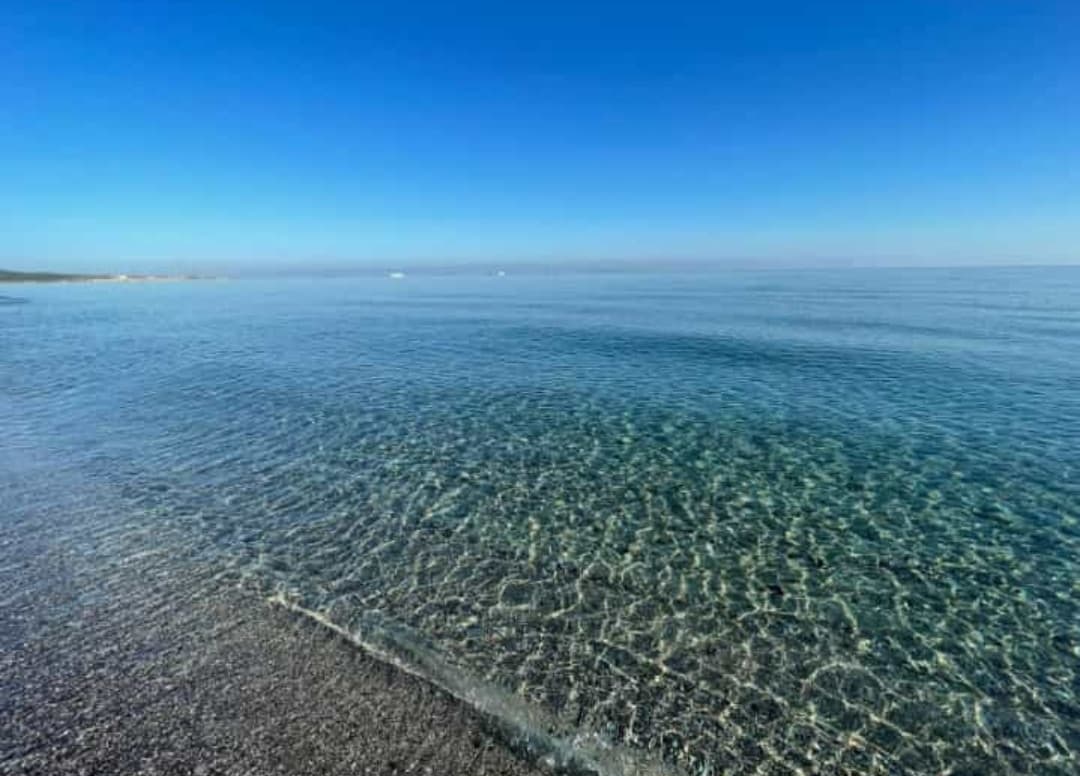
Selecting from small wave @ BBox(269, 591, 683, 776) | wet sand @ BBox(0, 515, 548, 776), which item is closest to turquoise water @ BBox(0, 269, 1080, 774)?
small wave @ BBox(269, 591, 683, 776)

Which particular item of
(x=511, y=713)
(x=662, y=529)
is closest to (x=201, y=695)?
(x=511, y=713)

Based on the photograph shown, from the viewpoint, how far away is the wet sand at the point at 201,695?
4.89 metres

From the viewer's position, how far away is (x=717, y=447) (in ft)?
45.1

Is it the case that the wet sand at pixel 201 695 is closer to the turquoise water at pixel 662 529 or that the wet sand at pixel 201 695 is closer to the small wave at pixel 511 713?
the small wave at pixel 511 713

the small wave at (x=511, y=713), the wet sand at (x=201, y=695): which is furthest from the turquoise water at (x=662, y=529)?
the wet sand at (x=201, y=695)

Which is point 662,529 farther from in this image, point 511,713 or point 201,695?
point 201,695

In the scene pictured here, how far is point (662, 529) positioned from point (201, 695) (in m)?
7.42

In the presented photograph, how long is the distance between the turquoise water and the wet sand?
568mm

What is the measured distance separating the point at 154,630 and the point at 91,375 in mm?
22350

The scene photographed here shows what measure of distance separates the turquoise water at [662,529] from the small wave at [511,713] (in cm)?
4

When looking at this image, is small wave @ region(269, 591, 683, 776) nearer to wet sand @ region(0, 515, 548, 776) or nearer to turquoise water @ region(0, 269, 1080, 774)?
turquoise water @ region(0, 269, 1080, 774)

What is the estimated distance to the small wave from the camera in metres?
5.09

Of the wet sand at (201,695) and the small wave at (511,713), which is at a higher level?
the wet sand at (201,695)

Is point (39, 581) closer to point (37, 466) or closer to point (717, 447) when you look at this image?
point (37, 466)
